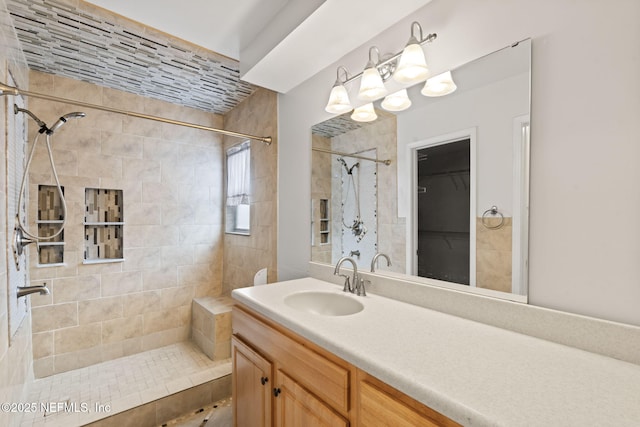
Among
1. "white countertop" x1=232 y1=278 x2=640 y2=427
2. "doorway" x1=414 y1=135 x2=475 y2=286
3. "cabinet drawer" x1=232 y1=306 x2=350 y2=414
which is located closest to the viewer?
"white countertop" x1=232 y1=278 x2=640 y2=427

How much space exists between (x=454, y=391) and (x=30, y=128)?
3.25 m

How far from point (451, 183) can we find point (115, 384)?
2783mm

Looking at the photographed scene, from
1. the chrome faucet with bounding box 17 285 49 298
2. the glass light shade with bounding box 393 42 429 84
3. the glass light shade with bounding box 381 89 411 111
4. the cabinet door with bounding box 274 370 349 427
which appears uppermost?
the glass light shade with bounding box 393 42 429 84

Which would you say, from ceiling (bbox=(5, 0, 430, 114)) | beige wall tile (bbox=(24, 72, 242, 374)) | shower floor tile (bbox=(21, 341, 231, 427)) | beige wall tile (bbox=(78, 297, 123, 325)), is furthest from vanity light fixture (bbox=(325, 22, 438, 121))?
beige wall tile (bbox=(78, 297, 123, 325))

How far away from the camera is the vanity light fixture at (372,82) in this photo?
1486mm

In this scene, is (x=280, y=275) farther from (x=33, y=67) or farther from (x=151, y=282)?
(x=33, y=67)

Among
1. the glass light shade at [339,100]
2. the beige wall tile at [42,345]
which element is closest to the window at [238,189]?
the glass light shade at [339,100]

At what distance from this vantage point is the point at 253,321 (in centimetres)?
145

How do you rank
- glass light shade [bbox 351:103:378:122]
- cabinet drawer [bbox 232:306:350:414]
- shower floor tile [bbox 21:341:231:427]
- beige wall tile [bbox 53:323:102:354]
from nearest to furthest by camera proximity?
cabinet drawer [bbox 232:306:350:414] < glass light shade [bbox 351:103:378:122] < shower floor tile [bbox 21:341:231:427] < beige wall tile [bbox 53:323:102:354]

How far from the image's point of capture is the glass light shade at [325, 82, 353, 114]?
171 cm

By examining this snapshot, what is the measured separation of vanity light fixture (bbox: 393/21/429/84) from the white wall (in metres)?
0.23

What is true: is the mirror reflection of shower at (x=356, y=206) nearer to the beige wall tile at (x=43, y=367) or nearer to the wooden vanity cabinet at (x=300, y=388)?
the wooden vanity cabinet at (x=300, y=388)

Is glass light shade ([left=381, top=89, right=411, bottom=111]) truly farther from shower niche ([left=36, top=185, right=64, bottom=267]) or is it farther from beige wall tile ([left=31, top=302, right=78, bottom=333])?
beige wall tile ([left=31, top=302, right=78, bottom=333])

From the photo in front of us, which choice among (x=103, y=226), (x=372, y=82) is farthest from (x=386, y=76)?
(x=103, y=226)
